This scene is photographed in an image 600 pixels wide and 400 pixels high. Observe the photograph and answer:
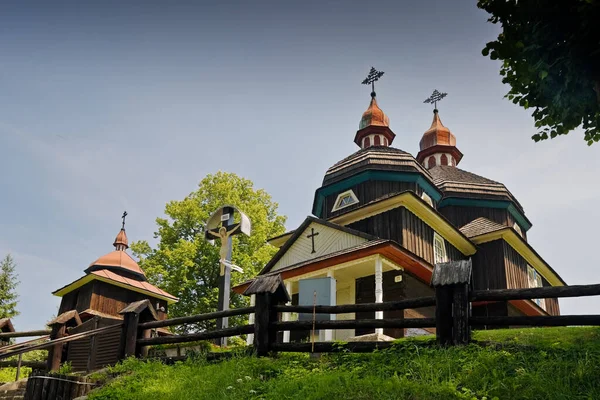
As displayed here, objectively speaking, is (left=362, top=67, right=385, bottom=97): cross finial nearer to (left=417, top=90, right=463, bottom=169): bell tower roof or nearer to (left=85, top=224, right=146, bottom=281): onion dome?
(left=417, top=90, right=463, bottom=169): bell tower roof

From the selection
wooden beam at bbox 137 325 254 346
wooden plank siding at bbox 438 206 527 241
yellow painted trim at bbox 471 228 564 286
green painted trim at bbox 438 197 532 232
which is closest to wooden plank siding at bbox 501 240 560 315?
yellow painted trim at bbox 471 228 564 286

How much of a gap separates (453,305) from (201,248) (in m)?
23.0

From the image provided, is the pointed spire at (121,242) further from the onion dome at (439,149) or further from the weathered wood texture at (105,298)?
the onion dome at (439,149)

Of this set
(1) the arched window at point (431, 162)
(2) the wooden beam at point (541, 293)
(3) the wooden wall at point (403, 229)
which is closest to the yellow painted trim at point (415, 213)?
(3) the wooden wall at point (403, 229)

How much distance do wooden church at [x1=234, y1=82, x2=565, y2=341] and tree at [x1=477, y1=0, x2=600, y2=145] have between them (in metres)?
8.85

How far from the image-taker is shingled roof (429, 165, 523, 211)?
26.4m

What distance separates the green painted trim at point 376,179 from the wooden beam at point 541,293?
14495 mm

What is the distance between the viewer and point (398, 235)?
1912 cm

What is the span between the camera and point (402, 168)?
22125mm

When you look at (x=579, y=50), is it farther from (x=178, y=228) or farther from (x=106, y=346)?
(x=178, y=228)

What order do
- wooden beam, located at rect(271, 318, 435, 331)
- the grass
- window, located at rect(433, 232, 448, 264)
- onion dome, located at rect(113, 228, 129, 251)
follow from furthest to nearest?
onion dome, located at rect(113, 228, 129, 251)
window, located at rect(433, 232, 448, 264)
wooden beam, located at rect(271, 318, 435, 331)
the grass

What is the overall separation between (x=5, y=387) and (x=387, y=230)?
1286 cm

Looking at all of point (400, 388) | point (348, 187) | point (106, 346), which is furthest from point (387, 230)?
point (400, 388)

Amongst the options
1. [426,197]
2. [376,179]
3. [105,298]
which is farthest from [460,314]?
[105,298]
